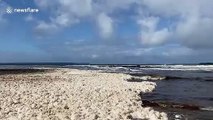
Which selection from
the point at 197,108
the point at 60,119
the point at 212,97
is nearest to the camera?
the point at 60,119

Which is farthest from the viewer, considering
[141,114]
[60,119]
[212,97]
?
[212,97]

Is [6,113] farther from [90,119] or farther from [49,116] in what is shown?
[90,119]

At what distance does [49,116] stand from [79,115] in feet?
3.79

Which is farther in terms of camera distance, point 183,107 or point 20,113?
point 183,107

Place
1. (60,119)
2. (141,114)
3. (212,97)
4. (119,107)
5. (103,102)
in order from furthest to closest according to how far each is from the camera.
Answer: (212,97)
(103,102)
(119,107)
(141,114)
(60,119)

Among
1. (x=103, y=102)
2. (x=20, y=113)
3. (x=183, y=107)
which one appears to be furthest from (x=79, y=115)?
(x=183, y=107)

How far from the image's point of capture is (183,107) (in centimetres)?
1906

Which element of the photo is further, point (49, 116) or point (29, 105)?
point (29, 105)

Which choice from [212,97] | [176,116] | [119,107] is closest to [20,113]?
[119,107]

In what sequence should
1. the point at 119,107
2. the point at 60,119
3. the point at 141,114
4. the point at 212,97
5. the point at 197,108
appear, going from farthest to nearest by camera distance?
the point at 212,97 < the point at 197,108 < the point at 119,107 < the point at 141,114 < the point at 60,119

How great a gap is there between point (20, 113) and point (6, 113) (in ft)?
1.76

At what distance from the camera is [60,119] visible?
1334cm

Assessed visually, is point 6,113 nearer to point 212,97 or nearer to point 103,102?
point 103,102

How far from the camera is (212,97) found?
2430cm
